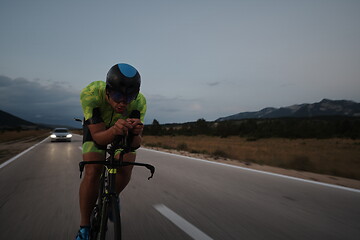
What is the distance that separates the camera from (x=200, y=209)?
3.51 metres

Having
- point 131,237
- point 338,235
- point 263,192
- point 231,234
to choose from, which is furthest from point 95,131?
point 263,192

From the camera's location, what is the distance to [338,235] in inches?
104

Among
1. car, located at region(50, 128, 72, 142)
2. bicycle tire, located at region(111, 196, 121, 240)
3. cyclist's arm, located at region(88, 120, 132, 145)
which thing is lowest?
bicycle tire, located at region(111, 196, 121, 240)

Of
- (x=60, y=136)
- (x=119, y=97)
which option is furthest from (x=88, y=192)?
(x=60, y=136)

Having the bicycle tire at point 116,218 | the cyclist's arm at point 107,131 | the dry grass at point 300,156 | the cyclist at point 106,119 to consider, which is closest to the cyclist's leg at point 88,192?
the cyclist at point 106,119

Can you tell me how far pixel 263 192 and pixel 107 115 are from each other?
3.43m

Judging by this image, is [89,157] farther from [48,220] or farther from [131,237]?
[48,220]

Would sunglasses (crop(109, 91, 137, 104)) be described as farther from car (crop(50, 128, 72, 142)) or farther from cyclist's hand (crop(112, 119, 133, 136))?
car (crop(50, 128, 72, 142))

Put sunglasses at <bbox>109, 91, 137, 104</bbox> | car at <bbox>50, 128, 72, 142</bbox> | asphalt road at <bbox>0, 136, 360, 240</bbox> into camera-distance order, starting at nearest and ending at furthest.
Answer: sunglasses at <bbox>109, 91, 137, 104</bbox>, asphalt road at <bbox>0, 136, 360, 240</bbox>, car at <bbox>50, 128, 72, 142</bbox>

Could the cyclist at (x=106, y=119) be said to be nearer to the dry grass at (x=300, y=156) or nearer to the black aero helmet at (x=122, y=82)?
the black aero helmet at (x=122, y=82)

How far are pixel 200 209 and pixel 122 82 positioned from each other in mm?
2446

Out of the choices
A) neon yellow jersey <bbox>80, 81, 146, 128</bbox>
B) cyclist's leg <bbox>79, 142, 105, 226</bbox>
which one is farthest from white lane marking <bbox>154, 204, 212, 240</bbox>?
neon yellow jersey <bbox>80, 81, 146, 128</bbox>

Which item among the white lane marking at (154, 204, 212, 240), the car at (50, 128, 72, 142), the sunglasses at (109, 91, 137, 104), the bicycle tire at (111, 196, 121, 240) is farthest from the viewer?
the car at (50, 128, 72, 142)

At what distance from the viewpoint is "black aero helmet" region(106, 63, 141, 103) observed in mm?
1861
